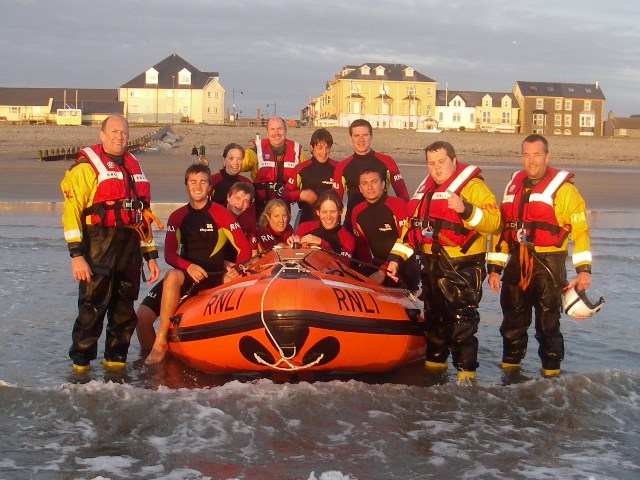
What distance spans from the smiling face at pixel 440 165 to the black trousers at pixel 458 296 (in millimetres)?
478

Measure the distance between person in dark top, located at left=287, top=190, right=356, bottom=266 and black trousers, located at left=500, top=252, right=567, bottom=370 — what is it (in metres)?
1.17

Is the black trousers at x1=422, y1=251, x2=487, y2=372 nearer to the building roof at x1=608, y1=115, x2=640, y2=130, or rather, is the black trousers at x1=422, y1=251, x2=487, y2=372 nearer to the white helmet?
the white helmet

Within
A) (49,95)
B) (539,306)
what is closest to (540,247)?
(539,306)

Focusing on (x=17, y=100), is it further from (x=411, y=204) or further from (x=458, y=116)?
(x=411, y=204)

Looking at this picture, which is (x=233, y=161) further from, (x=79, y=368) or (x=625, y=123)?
(x=625, y=123)

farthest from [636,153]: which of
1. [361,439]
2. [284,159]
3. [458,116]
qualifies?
[361,439]

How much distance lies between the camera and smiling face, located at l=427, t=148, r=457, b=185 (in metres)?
5.12

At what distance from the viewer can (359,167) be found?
6797 mm

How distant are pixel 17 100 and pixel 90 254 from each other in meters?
64.0

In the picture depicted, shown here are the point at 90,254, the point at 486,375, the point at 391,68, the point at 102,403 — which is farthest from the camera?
the point at 391,68

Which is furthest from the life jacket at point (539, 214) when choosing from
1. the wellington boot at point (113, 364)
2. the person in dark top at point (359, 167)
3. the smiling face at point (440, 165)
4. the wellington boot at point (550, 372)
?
the wellington boot at point (113, 364)

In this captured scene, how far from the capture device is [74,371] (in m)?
5.54

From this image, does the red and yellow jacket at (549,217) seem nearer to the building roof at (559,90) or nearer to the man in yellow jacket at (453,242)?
the man in yellow jacket at (453,242)

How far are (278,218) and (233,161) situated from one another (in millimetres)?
954
